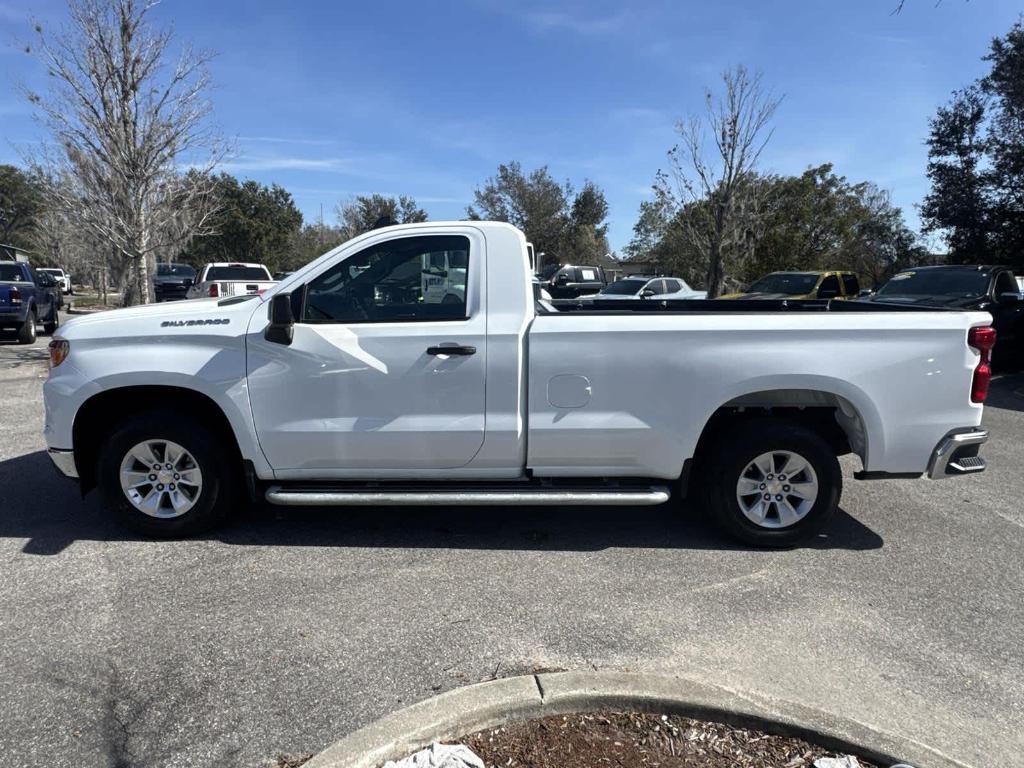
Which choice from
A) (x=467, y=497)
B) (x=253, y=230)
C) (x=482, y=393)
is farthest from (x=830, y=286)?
(x=253, y=230)

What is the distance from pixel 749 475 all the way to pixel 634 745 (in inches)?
93.1

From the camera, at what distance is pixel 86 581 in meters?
4.09

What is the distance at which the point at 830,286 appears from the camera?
1744cm

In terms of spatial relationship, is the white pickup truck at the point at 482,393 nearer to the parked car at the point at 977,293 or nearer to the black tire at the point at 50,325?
the parked car at the point at 977,293

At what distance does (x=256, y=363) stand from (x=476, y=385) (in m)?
1.38

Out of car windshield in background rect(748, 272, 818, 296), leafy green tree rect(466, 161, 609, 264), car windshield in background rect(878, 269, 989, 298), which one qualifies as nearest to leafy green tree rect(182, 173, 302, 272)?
leafy green tree rect(466, 161, 609, 264)

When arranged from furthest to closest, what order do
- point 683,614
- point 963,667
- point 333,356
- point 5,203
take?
point 5,203
point 333,356
point 683,614
point 963,667

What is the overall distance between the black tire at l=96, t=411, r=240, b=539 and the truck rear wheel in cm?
318

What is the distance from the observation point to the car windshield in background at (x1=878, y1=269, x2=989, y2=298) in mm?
11990

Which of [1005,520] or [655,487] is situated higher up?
[655,487]

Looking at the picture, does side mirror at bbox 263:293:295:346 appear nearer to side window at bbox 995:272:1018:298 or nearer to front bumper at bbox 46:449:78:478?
front bumper at bbox 46:449:78:478

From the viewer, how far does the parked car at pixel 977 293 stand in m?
11.7

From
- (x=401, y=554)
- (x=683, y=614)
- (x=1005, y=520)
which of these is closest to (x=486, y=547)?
(x=401, y=554)

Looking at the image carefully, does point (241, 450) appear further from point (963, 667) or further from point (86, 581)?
point (963, 667)
